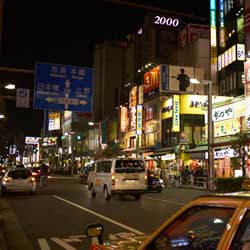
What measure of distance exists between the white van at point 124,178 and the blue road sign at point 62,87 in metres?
5.47

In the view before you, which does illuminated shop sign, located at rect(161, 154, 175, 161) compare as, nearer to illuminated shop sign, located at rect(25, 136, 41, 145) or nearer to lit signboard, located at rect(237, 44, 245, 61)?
lit signboard, located at rect(237, 44, 245, 61)

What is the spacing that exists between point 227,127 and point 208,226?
116 feet

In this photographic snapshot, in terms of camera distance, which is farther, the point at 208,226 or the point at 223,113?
the point at 223,113

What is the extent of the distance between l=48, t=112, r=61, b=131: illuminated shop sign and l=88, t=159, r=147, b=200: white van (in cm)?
12387

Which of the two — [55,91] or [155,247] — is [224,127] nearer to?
[55,91]

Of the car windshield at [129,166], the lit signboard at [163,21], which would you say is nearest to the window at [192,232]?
the car windshield at [129,166]

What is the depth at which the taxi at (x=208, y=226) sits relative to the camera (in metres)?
2.93

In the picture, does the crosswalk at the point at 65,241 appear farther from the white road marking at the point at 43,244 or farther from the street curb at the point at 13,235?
the street curb at the point at 13,235

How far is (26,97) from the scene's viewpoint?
27.4 metres

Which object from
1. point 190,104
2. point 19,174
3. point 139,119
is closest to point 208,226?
point 19,174

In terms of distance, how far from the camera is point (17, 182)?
87.1 ft

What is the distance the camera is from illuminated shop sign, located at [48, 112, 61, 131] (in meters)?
147

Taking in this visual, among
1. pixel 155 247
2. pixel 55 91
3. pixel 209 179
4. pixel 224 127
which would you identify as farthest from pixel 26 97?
pixel 155 247

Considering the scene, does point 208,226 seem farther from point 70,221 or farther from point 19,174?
point 19,174
